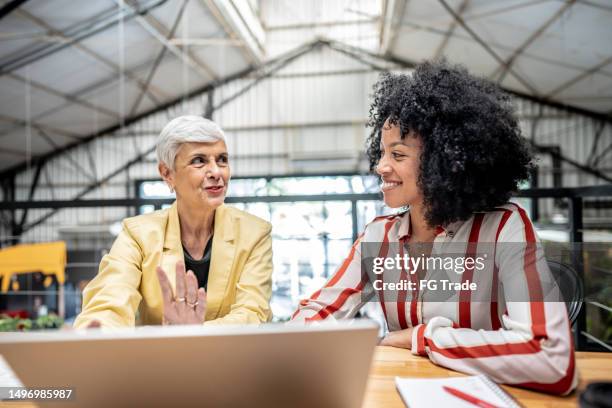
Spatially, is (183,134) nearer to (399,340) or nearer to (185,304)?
(185,304)

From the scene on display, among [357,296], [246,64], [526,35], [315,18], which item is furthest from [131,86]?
[357,296]

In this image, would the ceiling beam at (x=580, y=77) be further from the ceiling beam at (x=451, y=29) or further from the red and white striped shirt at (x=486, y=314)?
the red and white striped shirt at (x=486, y=314)

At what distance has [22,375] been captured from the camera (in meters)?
0.57

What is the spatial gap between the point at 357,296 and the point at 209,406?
0.76 metres

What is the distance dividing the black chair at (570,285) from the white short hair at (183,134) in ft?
3.71

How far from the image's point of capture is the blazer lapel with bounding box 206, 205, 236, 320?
4.71ft

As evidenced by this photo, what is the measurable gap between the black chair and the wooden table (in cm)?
33

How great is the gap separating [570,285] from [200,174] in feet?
3.95

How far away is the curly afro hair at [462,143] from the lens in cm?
117

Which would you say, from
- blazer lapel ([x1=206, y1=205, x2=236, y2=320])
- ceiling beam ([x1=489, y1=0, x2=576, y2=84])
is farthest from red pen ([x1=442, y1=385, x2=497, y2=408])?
ceiling beam ([x1=489, y1=0, x2=576, y2=84])

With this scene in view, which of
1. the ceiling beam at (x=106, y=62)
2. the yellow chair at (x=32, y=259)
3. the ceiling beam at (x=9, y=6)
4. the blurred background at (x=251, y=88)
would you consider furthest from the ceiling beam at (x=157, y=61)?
the yellow chair at (x=32, y=259)

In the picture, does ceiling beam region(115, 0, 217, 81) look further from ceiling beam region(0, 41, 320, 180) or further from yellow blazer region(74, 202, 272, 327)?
yellow blazer region(74, 202, 272, 327)

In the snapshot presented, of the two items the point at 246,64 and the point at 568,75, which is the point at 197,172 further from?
the point at 246,64

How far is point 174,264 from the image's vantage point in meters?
1.42
